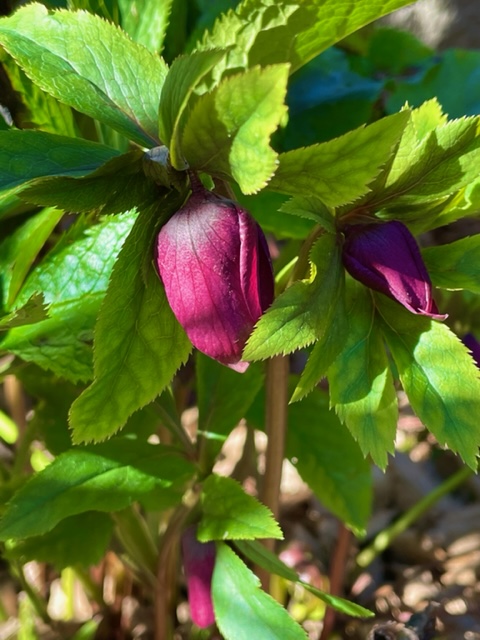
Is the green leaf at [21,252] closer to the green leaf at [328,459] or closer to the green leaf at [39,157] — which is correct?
the green leaf at [39,157]

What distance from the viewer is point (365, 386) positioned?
0.48 meters

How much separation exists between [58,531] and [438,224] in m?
0.49

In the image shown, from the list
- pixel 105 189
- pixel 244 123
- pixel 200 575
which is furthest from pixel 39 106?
pixel 200 575

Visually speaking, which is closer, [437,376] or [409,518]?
[437,376]

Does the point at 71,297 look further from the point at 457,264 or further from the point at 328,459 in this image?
the point at 328,459

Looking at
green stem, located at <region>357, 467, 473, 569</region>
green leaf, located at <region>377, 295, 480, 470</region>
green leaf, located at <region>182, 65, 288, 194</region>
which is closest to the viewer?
green leaf, located at <region>182, 65, 288, 194</region>

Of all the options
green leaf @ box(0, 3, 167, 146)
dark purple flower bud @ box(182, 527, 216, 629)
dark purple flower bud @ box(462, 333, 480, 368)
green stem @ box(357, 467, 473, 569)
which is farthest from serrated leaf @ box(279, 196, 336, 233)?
green stem @ box(357, 467, 473, 569)

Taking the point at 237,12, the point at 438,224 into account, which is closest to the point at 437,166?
the point at 438,224

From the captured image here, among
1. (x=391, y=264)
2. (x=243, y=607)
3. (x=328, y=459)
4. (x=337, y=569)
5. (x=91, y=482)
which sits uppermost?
(x=391, y=264)

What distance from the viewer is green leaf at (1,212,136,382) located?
1.87 feet

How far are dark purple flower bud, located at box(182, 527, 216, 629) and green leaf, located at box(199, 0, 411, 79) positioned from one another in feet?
1.39

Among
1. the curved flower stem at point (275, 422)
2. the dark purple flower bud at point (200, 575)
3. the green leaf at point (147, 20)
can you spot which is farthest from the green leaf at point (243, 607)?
the green leaf at point (147, 20)

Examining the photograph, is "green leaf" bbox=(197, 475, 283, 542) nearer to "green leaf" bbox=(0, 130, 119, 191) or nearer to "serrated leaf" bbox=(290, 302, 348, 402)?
"serrated leaf" bbox=(290, 302, 348, 402)

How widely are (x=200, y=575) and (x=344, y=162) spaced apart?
42 cm
